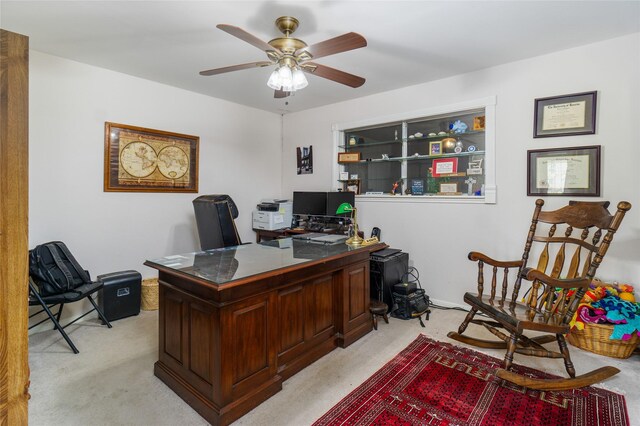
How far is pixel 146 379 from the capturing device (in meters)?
2.11

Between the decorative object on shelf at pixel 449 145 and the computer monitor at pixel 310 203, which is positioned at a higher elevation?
the decorative object on shelf at pixel 449 145

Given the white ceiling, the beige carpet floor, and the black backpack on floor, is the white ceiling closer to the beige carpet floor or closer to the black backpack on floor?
the black backpack on floor

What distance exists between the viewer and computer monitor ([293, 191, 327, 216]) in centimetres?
428

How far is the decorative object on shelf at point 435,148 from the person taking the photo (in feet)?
11.9

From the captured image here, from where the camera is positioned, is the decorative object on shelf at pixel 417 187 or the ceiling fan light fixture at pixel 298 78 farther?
the decorative object on shelf at pixel 417 187

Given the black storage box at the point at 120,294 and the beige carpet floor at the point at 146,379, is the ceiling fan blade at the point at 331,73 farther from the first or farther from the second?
Result: the black storage box at the point at 120,294

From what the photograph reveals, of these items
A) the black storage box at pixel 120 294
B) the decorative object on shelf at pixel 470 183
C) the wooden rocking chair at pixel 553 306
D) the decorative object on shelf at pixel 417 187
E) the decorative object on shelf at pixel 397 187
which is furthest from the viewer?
the decorative object on shelf at pixel 397 187

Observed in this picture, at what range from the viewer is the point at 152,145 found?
360 cm

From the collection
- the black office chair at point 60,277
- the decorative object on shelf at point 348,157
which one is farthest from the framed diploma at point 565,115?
the black office chair at point 60,277

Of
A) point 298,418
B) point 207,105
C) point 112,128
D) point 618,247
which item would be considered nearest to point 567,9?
point 618,247

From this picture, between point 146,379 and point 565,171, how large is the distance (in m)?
3.72

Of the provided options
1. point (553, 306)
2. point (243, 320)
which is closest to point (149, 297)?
point (243, 320)

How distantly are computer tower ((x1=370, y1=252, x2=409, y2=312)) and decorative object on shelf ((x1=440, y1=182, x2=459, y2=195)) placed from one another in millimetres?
972

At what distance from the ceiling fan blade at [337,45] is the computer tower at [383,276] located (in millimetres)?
1949
